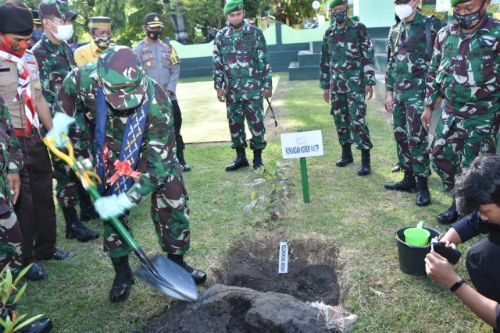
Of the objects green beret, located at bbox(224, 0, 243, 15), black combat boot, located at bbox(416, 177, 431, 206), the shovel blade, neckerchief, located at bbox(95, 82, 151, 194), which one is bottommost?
black combat boot, located at bbox(416, 177, 431, 206)

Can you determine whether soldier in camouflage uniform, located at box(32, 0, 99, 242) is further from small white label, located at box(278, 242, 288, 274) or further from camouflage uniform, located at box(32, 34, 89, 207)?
small white label, located at box(278, 242, 288, 274)

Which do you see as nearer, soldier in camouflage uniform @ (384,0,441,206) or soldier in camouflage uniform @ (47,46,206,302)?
soldier in camouflage uniform @ (47,46,206,302)

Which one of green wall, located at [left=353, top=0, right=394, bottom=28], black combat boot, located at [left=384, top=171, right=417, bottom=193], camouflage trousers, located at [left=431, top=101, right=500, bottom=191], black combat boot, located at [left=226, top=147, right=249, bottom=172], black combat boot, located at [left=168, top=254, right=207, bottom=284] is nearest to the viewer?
black combat boot, located at [left=168, top=254, right=207, bottom=284]

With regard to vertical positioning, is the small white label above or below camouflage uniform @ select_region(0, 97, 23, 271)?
below

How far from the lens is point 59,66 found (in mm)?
3938

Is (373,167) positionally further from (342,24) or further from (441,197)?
(342,24)

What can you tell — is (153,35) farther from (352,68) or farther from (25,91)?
(25,91)

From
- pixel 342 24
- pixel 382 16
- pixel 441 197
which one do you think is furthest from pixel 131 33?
pixel 441 197

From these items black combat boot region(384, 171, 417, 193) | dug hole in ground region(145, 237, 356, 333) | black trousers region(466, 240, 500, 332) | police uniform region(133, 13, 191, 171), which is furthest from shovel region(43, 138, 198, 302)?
police uniform region(133, 13, 191, 171)

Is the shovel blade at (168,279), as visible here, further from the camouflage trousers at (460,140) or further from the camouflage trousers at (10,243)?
the camouflage trousers at (460,140)

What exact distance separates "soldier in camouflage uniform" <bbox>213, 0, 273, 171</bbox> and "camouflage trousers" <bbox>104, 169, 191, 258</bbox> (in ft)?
8.63

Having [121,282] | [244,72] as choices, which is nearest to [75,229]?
[121,282]

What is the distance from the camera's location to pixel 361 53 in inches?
198

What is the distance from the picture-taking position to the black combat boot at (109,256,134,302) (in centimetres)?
297
